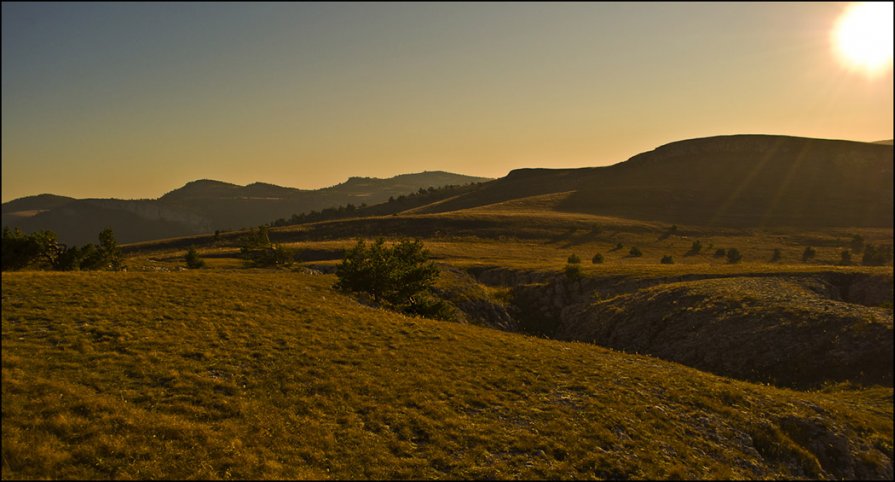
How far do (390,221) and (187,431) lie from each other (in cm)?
12426

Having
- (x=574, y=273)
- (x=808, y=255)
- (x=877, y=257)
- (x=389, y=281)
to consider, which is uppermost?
(x=389, y=281)

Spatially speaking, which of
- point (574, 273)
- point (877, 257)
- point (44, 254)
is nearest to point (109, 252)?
point (44, 254)

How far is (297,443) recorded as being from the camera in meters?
16.3

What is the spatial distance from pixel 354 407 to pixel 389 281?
2443cm

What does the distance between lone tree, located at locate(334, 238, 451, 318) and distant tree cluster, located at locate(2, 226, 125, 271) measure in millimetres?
22735

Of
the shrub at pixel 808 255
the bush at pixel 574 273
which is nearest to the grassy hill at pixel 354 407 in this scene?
the bush at pixel 574 273

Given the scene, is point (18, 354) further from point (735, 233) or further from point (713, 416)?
point (735, 233)

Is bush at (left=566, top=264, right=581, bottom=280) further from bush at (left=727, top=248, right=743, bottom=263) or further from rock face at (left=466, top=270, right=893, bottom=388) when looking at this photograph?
bush at (left=727, top=248, right=743, bottom=263)

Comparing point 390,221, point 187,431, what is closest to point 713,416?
point 187,431

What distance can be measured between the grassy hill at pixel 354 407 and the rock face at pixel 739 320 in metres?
4.71

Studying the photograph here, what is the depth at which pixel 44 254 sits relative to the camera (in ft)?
128

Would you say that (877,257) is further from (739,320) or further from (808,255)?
(739,320)

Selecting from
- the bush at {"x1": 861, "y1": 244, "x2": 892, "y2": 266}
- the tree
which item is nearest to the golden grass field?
the tree

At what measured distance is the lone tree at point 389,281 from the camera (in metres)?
42.5
